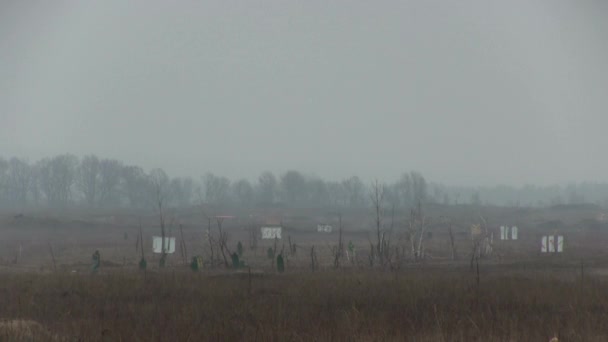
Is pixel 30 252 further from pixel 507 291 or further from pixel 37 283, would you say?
pixel 507 291

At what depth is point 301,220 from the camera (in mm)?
105562

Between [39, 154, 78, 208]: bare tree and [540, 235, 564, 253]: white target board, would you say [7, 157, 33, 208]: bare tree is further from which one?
[540, 235, 564, 253]: white target board

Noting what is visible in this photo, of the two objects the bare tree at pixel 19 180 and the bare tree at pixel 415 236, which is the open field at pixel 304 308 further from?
the bare tree at pixel 19 180

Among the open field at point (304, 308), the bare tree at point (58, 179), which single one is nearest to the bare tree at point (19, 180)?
the bare tree at point (58, 179)

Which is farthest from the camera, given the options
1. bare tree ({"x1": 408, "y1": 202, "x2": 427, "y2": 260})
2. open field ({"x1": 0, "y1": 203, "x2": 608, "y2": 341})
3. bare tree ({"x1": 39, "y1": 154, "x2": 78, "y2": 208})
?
bare tree ({"x1": 39, "y1": 154, "x2": 78, "y2": 208})

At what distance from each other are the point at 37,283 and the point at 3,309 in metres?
5.88

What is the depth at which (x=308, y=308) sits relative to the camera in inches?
701

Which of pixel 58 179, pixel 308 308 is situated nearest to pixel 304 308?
pixel 308 308

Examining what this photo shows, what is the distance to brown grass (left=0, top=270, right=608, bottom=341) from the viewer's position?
13.5 meters

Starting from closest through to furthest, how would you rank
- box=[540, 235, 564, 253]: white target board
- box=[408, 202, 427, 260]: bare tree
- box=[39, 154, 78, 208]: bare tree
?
box=[408, 202, 427, 260]: bare tree
box=[540, 235, 564, 253]: white target board
box=[39, 154, 78, 208]: bare tree

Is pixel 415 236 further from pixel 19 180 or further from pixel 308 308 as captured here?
pixel 19 180

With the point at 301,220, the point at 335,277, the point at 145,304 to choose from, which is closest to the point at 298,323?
the point at 145,304

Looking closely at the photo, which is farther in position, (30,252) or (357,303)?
(30,252)

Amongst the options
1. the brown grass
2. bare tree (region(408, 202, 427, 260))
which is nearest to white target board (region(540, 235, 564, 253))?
bare tree (region(408, 202, 427, 260))
